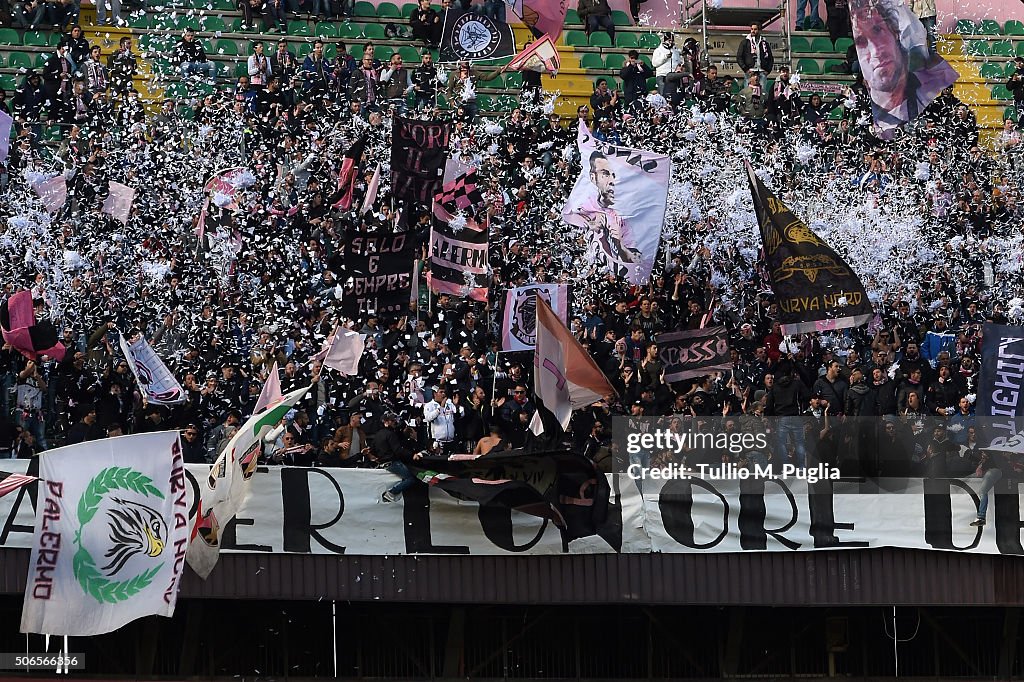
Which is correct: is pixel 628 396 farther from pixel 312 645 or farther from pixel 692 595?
pixel 312 645

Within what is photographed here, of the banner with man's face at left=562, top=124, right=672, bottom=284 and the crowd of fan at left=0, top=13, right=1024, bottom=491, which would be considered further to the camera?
the banner with man's face at left=562, top=124, right=672, bottom=284

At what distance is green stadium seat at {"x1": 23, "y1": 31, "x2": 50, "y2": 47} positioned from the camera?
2358 cm

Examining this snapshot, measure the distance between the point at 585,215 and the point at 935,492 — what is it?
5.40 metres

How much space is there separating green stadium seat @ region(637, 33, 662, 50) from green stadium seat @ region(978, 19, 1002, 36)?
15.9ft

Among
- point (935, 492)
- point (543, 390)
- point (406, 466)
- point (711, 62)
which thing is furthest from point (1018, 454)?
point (711, 62)

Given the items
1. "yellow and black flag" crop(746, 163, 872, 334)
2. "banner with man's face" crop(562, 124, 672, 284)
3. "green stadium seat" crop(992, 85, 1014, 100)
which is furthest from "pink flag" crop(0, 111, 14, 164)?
"green stadium seat" crop(992, 85, 1014, 100)

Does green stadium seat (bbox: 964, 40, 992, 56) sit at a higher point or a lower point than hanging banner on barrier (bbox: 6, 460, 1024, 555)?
higher

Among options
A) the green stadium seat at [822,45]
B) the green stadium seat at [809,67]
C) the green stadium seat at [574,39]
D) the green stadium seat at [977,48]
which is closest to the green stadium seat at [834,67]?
the green stadium seat at [809,67]

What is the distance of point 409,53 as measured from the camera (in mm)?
24453

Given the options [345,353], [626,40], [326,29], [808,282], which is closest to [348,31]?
[326,29]

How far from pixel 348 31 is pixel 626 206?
21.8ft

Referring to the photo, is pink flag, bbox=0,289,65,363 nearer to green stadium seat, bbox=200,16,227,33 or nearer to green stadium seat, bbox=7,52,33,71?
green stadium seat, bbox=7,52,33,71

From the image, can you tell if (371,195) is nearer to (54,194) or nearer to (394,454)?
(54,194)

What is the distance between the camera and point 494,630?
17812mm
